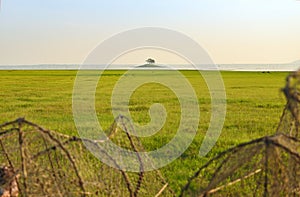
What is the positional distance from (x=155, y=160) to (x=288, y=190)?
2.86m

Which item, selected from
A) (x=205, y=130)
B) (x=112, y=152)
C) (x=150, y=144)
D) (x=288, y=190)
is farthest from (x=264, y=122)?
(x=288, y=190)

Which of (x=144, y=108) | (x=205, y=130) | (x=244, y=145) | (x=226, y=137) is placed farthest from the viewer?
(x=144, y=108)

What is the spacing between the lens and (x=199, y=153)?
533 centimetres

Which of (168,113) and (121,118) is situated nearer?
(121,118)

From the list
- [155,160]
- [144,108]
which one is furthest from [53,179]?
[144,108]

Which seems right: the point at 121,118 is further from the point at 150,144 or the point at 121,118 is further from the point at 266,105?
the point at 266,105

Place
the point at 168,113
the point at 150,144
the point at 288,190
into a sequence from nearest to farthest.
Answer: the point at 288,190 → the point at 150,144 → the point at 168,113

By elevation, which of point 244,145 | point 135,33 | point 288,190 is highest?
point 135,33

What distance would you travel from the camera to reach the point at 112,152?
3.84 meters

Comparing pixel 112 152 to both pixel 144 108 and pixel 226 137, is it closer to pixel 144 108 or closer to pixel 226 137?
pixel 226 137

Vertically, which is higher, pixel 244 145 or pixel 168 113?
pixel 168 113

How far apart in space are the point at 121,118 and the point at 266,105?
8802 mm

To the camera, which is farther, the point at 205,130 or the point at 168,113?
the point at 168,113

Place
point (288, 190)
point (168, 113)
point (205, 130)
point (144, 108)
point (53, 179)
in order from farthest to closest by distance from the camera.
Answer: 1. point (144, 108)
2. point (168, 113)
3. point (205, 130)
4. point (53, 179)
5. point (288, 190)
